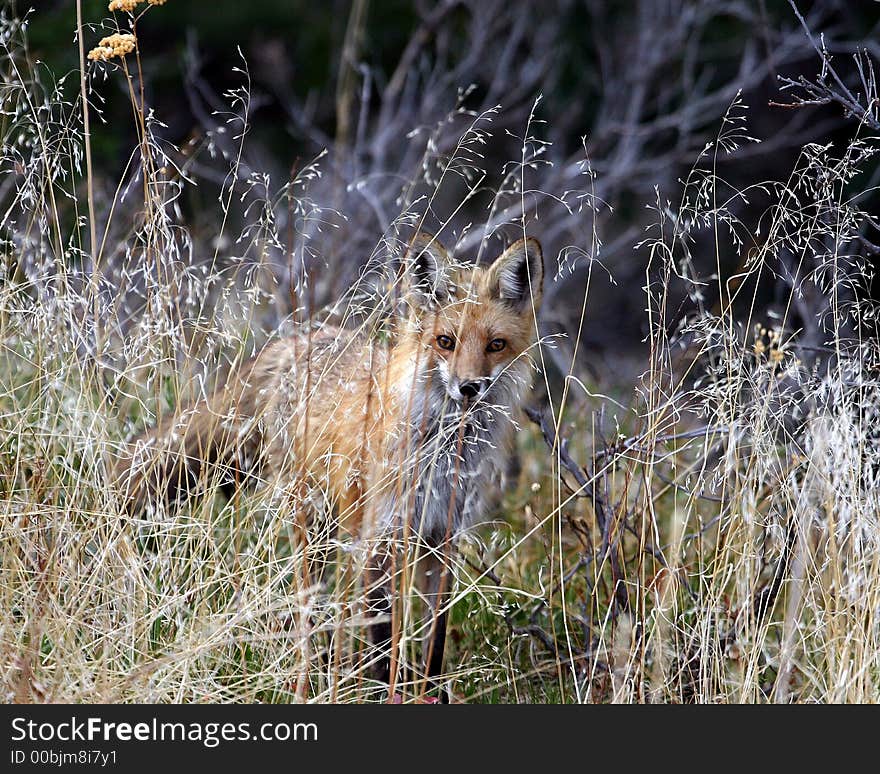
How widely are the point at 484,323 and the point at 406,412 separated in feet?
2.77

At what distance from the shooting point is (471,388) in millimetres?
3922

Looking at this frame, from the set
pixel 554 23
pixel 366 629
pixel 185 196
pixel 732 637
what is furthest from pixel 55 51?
pixel 732 637

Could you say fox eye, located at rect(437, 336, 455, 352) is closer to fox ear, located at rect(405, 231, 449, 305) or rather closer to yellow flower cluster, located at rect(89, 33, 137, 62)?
fox ear, located at rect(405, 231, 449, 305)

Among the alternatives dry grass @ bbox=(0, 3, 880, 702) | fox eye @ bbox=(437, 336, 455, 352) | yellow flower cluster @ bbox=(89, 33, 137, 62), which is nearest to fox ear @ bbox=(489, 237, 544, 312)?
fox eye @ bbox=(437, 336, 455, 352)

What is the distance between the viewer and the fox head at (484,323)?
3.91 m

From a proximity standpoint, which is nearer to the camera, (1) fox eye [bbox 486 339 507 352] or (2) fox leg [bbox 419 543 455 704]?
(2) fox leg [bbox 419 543 455 704]

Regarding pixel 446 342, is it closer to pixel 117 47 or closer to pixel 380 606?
pixel 380 606

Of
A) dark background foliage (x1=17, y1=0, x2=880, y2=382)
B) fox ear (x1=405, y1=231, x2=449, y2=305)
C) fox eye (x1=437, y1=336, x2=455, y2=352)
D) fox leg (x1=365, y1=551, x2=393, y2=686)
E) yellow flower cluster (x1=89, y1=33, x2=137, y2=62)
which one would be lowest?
fox leg (x1=365, y1=551, x2=393, y2=686)

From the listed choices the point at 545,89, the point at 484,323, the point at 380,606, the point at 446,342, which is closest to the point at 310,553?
the point at 380,606

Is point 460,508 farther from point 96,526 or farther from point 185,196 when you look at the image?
point 185,196

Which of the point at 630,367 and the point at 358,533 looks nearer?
the point at 358,533

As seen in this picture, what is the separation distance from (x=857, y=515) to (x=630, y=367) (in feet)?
21.6

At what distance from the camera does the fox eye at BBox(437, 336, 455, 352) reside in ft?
13.5

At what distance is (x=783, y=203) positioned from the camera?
3666 mm
